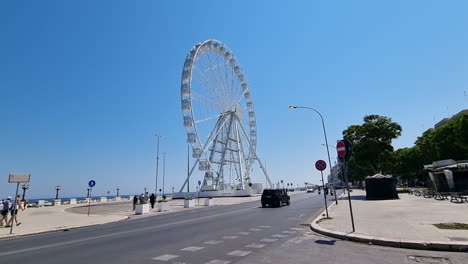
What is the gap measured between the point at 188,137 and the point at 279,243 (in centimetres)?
4152

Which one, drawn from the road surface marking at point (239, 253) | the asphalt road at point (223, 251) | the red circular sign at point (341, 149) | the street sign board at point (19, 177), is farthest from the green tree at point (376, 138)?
the street sign board at point (19, 177)

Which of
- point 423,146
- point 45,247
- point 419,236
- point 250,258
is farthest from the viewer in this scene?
point 423,146

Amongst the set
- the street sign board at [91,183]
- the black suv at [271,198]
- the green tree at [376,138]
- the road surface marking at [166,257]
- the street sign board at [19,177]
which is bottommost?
the road surface marking at [166,257]

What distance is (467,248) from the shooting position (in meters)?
7.39

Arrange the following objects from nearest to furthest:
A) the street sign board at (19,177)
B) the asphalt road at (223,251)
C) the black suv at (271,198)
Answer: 1. the asphalt road at (223,251)
2. the street sign board at (19,177)
3. the black suv at (271,198)

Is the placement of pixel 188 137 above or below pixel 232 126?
below

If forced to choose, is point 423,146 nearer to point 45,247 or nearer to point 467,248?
point 467,248

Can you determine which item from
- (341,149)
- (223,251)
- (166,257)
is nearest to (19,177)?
(166,257)

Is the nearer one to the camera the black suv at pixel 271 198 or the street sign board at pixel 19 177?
the street sign board at pixel 19 177

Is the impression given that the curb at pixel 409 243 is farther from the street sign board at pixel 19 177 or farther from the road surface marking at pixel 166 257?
the street sign board at pixel 19 177

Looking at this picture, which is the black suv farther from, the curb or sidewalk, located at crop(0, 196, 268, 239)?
the curb

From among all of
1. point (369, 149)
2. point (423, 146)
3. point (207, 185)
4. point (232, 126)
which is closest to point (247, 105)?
point (232, 126)

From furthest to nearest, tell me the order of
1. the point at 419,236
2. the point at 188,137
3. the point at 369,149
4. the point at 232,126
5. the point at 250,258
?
the point at 232,126
the point at 188,137
the point at 369,149
the point at 419,236
the point at 250,258

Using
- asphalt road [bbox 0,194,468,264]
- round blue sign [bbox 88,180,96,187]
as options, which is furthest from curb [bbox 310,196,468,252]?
round blue sign [bbox 88,180,96,187]
